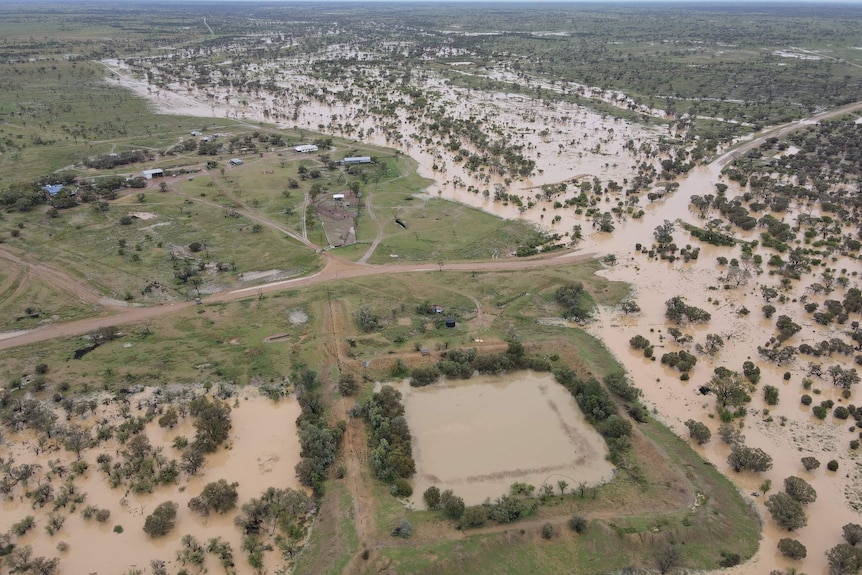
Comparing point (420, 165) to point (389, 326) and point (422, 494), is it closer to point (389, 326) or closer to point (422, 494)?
point (389, 326)

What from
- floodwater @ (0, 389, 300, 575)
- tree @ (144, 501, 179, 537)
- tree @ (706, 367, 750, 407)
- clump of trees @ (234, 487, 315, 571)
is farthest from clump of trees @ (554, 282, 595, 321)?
tree @ (144, 501, 179, 537)

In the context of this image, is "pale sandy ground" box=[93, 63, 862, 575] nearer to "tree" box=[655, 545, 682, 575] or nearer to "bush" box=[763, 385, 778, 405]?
"bush" box=[763, 385, 778, 405]

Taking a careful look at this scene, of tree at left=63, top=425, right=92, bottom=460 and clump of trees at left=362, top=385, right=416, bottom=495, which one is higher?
clump of trees at left=362, top=385, right=416, bottom=495

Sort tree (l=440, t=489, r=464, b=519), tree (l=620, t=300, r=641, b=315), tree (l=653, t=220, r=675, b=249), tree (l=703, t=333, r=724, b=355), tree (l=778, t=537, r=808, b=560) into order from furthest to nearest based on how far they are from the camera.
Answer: tree (l=653, t=220, r=675, b=249), tree (l=620, t=300, r=641, b=315), tree (l=703, t=333, r=724, b=355), tree (l=440, t=489, r=464, b=519), tree (l=778, t=537, r=808, b=560)

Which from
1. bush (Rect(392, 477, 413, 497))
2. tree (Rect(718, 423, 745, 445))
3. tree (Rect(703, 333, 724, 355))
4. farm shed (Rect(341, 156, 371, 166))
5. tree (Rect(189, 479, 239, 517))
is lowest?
tree (Rect(189, 479, 239, 517))

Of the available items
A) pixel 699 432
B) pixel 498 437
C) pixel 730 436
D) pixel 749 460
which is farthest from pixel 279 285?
pixel 749 460

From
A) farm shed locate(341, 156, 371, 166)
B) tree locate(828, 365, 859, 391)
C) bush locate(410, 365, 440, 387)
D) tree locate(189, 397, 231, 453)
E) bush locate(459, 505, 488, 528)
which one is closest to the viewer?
bush locate(459, 505, 488, 528)

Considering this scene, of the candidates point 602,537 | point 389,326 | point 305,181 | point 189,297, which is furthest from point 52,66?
point 602,537

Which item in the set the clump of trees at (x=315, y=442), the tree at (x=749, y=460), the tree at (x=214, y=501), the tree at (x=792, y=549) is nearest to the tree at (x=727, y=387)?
the tree at (x=749, y=460)
